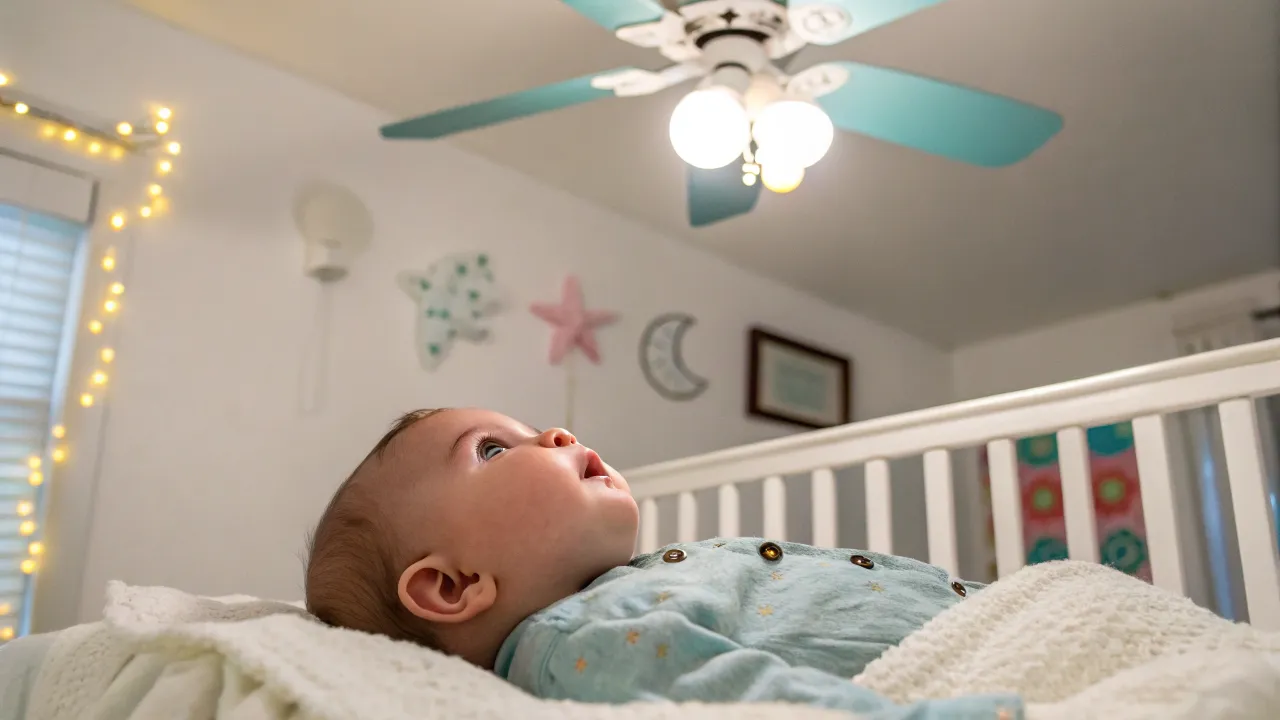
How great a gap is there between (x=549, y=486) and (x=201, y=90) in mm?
1360

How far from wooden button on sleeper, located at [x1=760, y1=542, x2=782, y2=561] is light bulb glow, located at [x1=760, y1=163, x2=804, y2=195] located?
0.60 metres

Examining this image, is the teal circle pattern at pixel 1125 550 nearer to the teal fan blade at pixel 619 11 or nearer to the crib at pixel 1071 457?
the crib at pixel 1071 457

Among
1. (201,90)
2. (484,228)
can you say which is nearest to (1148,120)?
(484,228)

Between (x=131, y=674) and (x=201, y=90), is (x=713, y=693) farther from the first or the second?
(x=201, y=90)

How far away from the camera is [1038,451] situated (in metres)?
3.04

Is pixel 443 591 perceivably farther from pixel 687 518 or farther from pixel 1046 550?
pixel 1046 550

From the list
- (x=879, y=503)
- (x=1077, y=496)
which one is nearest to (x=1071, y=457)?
Result: (x=1077, y=496)

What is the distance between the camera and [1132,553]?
270 centimetres

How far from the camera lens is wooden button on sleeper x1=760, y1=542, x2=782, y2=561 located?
2.84 feet

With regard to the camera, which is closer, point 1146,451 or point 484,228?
point 1146,451

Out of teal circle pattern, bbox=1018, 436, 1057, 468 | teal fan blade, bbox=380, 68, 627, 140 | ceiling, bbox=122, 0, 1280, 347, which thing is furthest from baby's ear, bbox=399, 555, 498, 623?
teal circle pattern, bbox=1018, 436, 1057, 468

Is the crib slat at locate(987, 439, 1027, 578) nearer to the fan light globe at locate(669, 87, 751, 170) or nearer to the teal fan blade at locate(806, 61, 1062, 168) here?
the teal fan blade at locate(806, 61, 1062, 168)

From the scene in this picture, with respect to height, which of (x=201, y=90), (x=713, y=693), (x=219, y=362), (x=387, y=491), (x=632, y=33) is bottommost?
(x=713, y=693)

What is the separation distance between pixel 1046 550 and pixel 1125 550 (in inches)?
9.4
